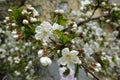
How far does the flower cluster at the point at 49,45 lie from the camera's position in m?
1.71

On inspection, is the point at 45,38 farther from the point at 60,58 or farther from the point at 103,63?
the point at 103,63

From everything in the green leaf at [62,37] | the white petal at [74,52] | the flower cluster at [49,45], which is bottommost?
the flower cluster at [49,45]

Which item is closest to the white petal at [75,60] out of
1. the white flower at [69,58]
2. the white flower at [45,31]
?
the white flower at [69,58]

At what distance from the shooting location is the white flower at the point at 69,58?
165 centimetres

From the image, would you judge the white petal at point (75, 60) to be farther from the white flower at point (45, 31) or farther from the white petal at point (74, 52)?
the white flower at point (45, 31)

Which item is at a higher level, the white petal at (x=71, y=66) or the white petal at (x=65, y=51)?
the white petal at (x=65, y=51)

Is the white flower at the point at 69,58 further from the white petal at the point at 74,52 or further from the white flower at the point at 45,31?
the white flower at the point at 45,31

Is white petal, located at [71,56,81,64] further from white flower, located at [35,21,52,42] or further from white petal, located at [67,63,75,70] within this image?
white flower, located at [35,21,52,42]

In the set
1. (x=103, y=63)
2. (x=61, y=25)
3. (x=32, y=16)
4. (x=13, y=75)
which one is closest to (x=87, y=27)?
(x=13, y=75)

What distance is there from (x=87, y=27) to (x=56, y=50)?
2.39 meters

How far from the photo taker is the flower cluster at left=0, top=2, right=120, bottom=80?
67.5 inches

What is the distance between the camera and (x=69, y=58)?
1646 millimetres

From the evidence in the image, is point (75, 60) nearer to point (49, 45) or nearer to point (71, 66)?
point (71, 66)

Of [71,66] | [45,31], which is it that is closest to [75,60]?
[71,66]
